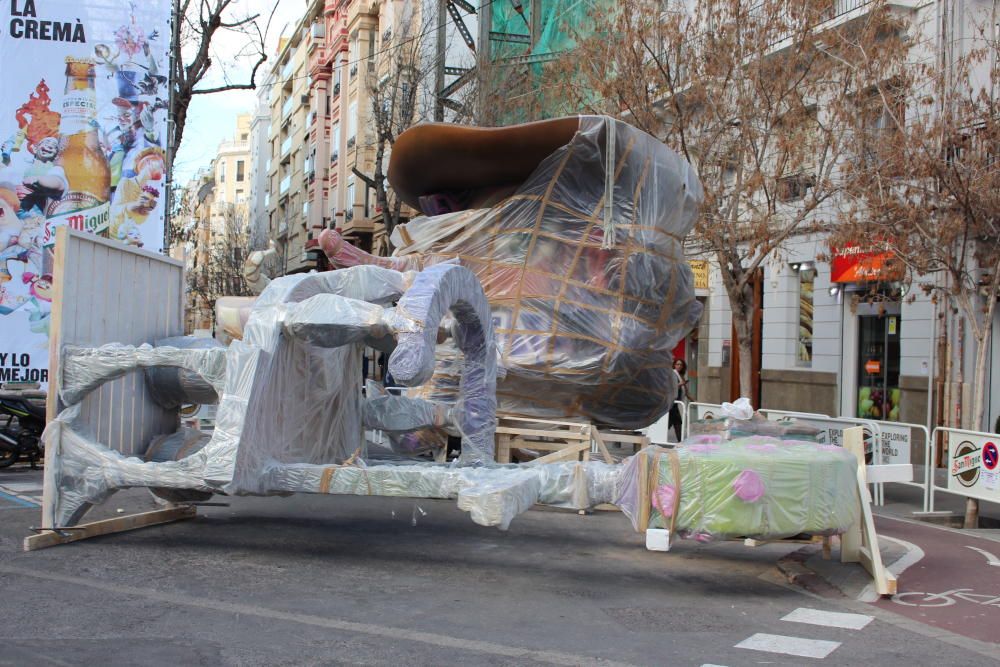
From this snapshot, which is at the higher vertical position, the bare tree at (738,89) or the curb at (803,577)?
the bare tree at (738,89)

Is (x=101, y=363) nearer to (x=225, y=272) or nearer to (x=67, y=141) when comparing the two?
(x=67, y=141)

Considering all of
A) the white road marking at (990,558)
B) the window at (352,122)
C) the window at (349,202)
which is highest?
the window at (352,122)

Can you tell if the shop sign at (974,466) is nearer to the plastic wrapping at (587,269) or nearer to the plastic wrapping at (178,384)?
the plastic wrapping at (587,269)

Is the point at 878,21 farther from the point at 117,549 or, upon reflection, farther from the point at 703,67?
the point at 117,549

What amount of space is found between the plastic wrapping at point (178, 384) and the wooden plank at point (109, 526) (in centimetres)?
97

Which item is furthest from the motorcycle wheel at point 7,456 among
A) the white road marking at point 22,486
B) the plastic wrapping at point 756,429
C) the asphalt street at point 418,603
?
the plastic wrapping at point 756,429

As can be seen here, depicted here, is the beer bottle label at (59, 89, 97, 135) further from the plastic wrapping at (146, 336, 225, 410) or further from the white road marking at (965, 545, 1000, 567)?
the white road marking at (965, 545, 1000, 567)

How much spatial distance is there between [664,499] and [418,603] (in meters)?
1.70

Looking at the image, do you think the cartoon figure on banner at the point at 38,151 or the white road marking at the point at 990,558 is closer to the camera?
the white road marking at the point at 990,558

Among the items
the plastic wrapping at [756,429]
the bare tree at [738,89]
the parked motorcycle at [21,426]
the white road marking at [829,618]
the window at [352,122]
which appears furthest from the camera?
the window at [352,122]

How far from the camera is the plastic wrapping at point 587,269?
10617 mm

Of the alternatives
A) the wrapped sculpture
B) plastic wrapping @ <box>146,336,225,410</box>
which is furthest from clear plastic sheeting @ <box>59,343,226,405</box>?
the wrapped sculpture

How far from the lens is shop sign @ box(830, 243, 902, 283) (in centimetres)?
1376

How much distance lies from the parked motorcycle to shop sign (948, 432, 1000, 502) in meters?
10.3
